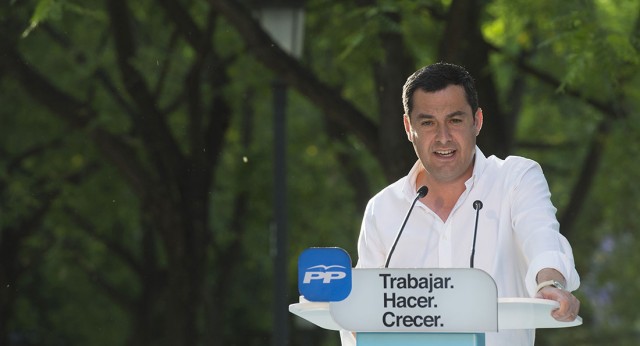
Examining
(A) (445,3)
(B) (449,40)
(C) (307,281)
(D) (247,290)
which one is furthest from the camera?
(D) (247,290)

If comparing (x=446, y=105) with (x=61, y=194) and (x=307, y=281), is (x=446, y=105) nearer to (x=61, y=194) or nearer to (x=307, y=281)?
(x=307, y=281)

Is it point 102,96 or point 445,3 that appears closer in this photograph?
point 445,3

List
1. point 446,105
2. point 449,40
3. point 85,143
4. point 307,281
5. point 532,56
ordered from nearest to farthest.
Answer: point 307,281, point 446,105, point 449,40, point 532,56, point 85,143

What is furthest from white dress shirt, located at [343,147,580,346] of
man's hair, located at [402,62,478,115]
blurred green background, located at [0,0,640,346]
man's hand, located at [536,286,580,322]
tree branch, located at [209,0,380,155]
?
tree branch, located at [209,0,380,155]

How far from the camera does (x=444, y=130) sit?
14.8 feet

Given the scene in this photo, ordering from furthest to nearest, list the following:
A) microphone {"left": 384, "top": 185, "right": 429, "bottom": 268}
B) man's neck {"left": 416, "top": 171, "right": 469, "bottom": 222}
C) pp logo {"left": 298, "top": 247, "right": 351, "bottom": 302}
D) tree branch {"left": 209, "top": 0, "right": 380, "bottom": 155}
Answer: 1. tree branch {"left": 209, "top": 0, "right": 380, "bottom": 155}
2. man's neck {"left": 416, "top": 171, "right": 469, "bottom": 222}
3. microphone {"left": 384, "top": 185, "right": 429, "bottom": 268}
4. pp logo {"left": 298, "top": 247, "right": 351, "bottom": 302}

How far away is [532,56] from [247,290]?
536 inches

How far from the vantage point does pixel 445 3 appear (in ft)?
37.1

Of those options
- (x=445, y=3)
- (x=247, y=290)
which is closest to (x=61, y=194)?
(x=445, y=3)

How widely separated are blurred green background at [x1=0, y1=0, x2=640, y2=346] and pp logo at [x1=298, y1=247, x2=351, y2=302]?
5.31 metres

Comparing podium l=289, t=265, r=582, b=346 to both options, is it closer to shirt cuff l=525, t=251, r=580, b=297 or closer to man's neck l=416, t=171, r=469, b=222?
shirt cuff l=525, t=251, r=580, b=297

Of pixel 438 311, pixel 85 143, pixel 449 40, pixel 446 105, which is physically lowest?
pixel 438 311

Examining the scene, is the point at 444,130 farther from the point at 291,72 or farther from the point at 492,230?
the point at 291,72

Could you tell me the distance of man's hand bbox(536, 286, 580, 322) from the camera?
3855mm
